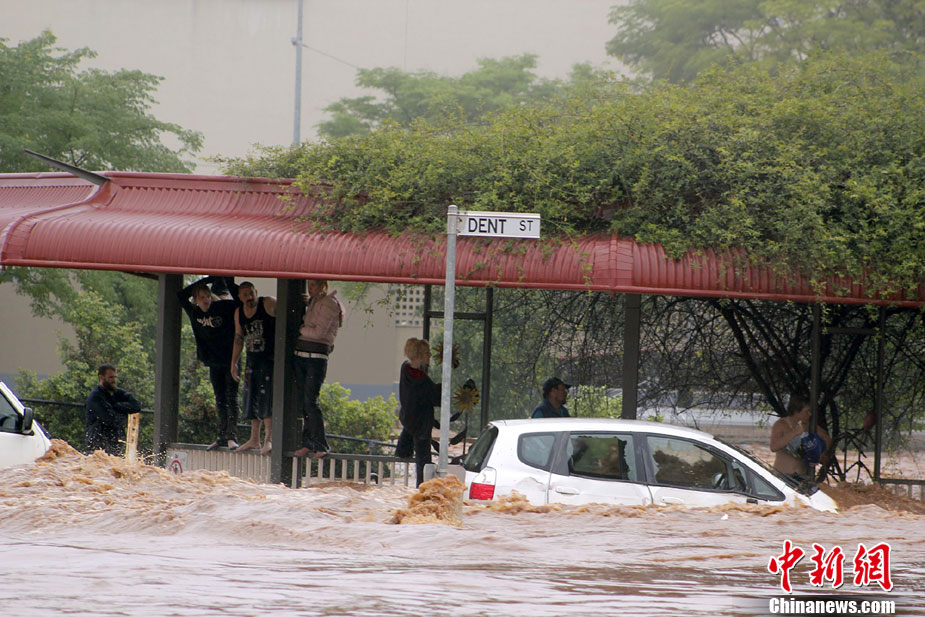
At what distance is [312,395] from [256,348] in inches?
38.5

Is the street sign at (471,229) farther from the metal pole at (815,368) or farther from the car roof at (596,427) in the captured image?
the metal pole at (815,368)

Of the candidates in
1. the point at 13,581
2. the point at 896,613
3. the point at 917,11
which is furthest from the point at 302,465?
the point at 917,11

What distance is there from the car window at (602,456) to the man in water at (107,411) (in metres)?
6.42

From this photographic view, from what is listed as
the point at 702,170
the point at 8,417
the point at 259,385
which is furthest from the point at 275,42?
the point at 702,170

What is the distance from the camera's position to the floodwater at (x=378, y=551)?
523cm

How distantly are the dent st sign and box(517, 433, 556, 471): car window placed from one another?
1.59 metres

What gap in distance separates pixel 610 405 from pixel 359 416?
510 cm

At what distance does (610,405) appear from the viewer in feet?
51.2

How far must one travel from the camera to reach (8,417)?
1045 cm

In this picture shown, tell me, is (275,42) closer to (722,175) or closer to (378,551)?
(722,175)

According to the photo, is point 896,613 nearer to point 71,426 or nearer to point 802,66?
point 802,66

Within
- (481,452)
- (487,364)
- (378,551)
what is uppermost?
(487,364)

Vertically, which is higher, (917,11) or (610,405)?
(917,11)

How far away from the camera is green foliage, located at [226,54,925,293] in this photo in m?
10.1
